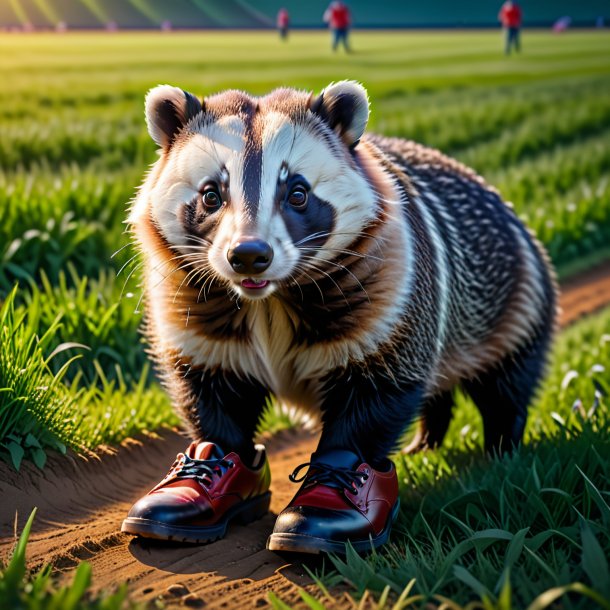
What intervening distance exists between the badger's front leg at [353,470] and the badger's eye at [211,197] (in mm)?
665

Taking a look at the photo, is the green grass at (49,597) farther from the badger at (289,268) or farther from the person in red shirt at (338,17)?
the person in red shirt at (338,17)

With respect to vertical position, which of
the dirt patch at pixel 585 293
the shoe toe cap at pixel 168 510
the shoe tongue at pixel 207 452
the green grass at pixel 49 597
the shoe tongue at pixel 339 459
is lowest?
the dirt patch at pixel 585 293

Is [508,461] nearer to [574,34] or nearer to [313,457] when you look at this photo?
[313,457]

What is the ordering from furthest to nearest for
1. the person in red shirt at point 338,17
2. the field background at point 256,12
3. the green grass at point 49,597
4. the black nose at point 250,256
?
the person in red shirt at point 338,17 < the field background at point 256,12 < the black nose at point 250,256 < the green grass at point 49,597

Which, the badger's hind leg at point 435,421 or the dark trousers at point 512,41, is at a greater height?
the dark trousers at point 512,41

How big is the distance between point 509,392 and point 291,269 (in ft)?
4.87

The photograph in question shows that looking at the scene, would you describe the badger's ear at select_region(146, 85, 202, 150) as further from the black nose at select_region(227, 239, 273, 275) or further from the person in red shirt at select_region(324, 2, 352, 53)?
the person in red shirt at select_region(324, 2, 352, 53)

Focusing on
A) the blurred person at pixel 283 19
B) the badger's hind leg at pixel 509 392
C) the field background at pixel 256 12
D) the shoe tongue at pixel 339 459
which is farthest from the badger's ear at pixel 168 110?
the blurred person at pixel 283 19

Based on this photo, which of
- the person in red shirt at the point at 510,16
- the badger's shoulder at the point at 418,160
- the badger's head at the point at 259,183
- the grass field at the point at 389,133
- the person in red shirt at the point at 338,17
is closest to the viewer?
the badger's head at the point at 259,183

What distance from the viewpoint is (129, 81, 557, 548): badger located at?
8.16 ft

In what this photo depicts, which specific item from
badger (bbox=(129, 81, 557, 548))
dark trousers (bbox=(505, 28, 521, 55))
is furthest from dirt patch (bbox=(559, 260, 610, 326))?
dark trousers (bbox=(505, 28, 521, 55))

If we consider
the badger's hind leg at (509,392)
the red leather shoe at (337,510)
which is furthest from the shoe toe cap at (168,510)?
the badger's hind leg at (509,392)

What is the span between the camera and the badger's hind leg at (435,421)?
3.80 m

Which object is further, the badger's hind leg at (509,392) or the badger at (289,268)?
the badger's hind leg at (509,392)
